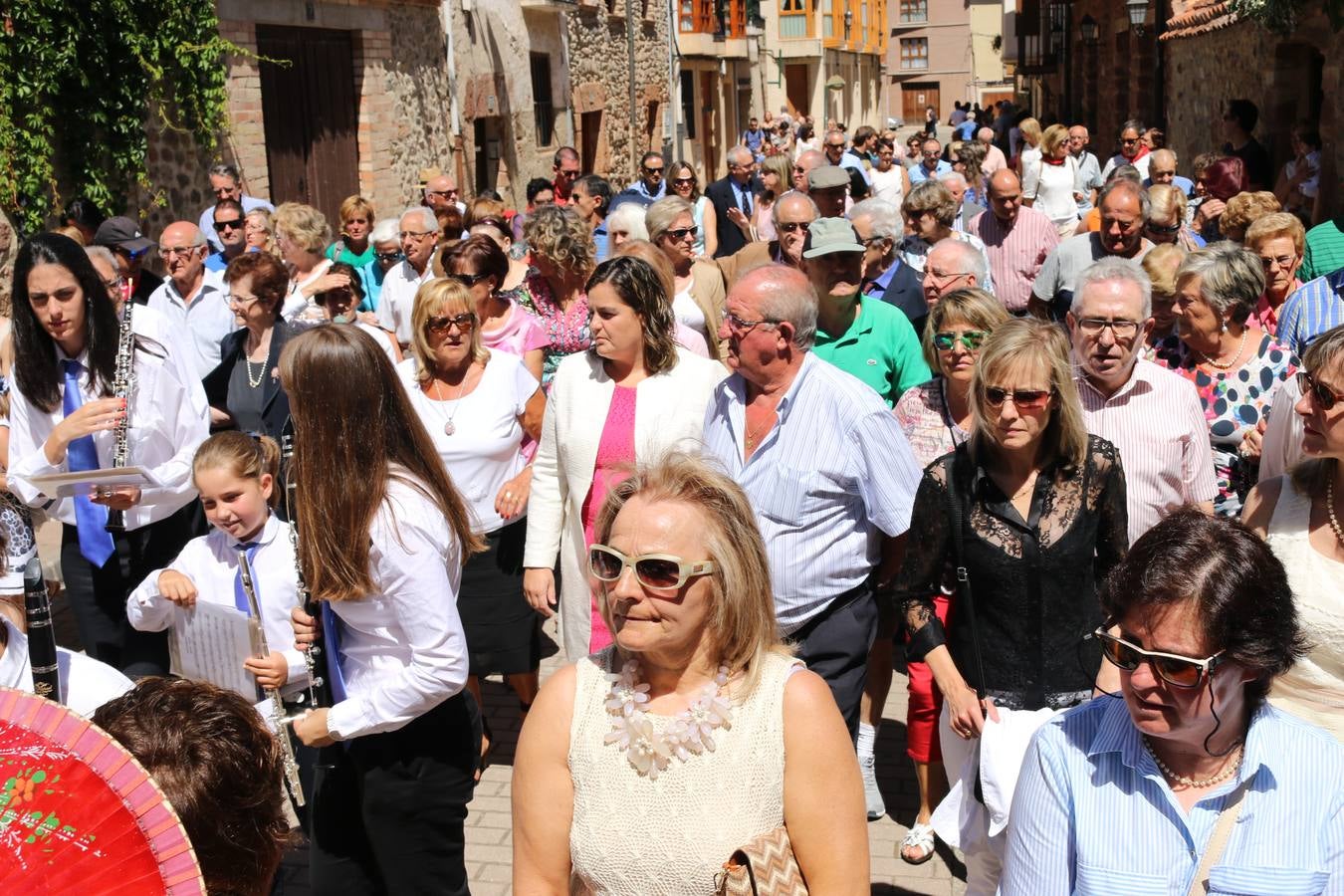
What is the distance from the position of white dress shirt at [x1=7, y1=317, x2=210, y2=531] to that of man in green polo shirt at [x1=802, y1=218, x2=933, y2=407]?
2398mm

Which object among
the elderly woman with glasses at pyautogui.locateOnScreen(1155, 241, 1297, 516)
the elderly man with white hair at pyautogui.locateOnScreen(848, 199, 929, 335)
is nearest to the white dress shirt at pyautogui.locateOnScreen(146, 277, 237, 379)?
the elderly man with white hair at pyautogui.locateOnScreen(848, 199, 929, 335)

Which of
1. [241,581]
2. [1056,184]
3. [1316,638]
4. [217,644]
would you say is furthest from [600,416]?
[1056,184]

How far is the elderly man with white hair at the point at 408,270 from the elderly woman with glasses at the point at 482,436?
252 cm

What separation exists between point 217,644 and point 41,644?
1.19 meters

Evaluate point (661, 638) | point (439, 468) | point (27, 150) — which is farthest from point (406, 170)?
point (661, 638)

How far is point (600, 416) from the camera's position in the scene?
4605mm

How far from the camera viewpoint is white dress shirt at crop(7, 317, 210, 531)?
15.2 ft

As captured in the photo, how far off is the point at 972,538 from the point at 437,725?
1448mm

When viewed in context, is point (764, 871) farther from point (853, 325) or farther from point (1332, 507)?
point (853, 325)

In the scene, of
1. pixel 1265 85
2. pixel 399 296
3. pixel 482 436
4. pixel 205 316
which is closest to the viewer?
pixel 482 436

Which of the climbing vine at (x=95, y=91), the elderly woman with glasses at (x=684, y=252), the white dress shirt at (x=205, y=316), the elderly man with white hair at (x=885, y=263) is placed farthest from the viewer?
the climbing vine at (x=95, y=91)

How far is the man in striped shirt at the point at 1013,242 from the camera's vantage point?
8.16 meters

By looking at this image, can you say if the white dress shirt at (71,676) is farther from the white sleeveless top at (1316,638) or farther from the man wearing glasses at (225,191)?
the man wearing glasses at (225,191)

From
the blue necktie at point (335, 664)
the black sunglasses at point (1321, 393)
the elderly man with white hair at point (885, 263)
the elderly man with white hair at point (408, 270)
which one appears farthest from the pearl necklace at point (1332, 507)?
the elderly man with white hair at point (408, 270)
